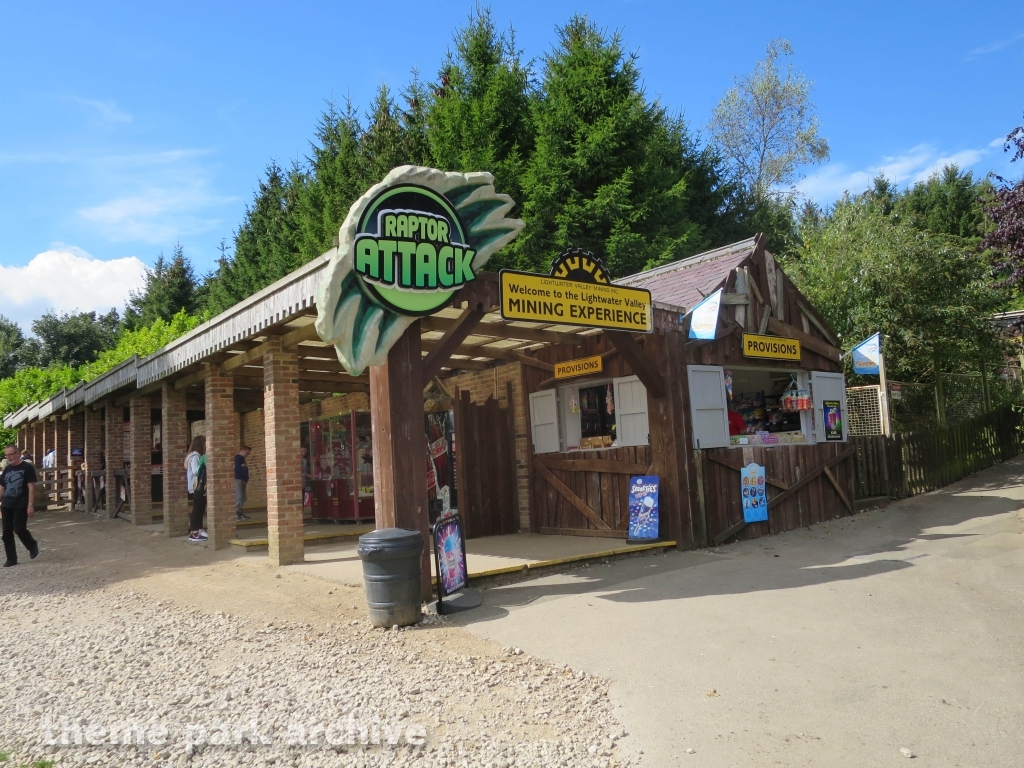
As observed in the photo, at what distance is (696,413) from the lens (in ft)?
35.1

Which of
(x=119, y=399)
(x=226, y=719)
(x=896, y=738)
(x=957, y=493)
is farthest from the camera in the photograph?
(x=119, y=399)

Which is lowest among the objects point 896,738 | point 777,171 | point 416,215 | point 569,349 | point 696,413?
point 896,738

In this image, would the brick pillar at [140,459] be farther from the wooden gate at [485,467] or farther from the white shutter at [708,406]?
the white shutter at [708,406]

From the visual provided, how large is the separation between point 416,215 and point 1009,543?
8.25 meters

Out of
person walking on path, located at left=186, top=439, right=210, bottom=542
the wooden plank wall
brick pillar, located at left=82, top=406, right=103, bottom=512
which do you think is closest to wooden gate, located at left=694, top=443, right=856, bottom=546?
the wooden plank wall

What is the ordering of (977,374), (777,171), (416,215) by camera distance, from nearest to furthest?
1. (416,215)
2. (977,374)
3. (777,171)

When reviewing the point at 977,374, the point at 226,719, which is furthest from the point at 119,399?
the point at 977,374

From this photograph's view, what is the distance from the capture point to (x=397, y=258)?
7059mm

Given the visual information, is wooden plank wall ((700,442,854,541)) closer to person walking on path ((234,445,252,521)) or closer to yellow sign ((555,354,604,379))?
yellow sign ((555,354,604,379))

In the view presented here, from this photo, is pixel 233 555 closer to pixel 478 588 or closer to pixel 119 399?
pixel 478 588

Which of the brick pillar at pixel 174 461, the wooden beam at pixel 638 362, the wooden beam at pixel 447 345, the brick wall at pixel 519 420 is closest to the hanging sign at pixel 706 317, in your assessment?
the wooden beam at pixel 638 362

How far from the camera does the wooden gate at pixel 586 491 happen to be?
10.9 metres

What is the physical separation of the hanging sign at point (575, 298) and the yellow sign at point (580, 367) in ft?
6.07

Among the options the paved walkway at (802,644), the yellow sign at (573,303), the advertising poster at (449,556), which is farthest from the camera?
the yellow sign at (573,303)
